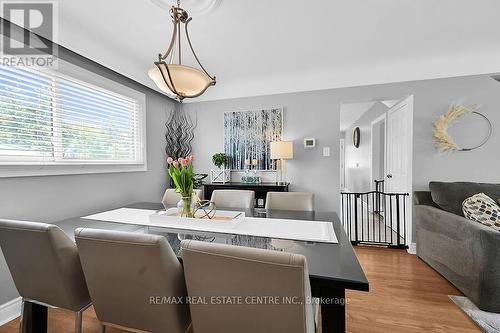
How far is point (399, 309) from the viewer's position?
5.91 feet

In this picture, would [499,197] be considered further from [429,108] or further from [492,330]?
[492,330]

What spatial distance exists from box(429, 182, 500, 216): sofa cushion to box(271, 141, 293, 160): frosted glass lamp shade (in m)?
1.68

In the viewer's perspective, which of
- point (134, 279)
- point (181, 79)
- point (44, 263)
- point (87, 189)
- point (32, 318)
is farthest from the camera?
point (87, 189)

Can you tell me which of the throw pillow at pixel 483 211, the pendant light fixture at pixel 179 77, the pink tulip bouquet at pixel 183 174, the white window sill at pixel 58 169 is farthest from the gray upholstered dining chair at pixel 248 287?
the throw pillow at pixel 483 211

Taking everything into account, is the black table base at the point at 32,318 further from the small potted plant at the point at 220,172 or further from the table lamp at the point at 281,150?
the table lamp at the point at 281,150

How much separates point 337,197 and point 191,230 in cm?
235

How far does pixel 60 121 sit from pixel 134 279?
1.88 meters

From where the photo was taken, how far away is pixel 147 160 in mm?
3217

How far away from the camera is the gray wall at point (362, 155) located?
5.05m

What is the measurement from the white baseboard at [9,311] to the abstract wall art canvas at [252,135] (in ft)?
8.52

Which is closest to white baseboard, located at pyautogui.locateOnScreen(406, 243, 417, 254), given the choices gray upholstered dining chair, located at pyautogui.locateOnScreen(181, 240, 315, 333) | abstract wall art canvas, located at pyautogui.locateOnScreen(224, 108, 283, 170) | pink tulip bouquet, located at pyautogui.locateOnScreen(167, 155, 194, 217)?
abstract wall art canvas, located at pyautogui.locateOnScreen(224, 108, 283, 170)

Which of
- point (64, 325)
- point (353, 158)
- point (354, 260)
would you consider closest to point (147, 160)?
point (64, 325)

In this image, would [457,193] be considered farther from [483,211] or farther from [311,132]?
[311,132]

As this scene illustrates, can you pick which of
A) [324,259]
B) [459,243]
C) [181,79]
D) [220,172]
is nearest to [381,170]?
[459,243]
